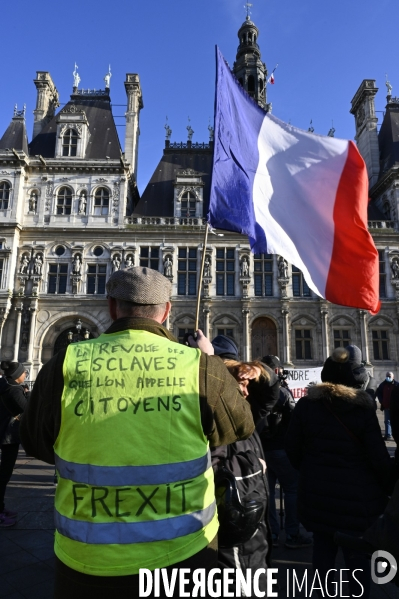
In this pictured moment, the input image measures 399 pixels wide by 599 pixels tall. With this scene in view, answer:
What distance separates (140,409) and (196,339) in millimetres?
1302

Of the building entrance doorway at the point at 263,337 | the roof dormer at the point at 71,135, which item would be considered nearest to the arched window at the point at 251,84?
the roof dormer at the point at 71,135

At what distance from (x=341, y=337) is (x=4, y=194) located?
2411 cm

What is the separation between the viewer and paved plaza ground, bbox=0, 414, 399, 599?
4070mm

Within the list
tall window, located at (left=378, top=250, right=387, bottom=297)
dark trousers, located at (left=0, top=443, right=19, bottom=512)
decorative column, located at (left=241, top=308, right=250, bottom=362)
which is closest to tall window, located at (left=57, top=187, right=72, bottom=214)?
decorative column, located at (left=241, top=308, right=250, bottom=362)

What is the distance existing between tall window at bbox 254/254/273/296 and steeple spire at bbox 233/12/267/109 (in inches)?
548

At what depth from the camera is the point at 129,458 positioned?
1897 millimetres

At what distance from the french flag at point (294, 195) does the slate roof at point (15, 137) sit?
2649 centimetres

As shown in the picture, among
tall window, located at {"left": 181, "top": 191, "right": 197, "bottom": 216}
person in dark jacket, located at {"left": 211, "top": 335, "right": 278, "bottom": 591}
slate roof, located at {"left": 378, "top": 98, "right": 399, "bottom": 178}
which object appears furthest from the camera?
slate roof, located at {"left": 378, "top": 98, "right": 399, "bottom": 178}

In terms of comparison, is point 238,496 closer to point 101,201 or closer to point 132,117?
point 101,201

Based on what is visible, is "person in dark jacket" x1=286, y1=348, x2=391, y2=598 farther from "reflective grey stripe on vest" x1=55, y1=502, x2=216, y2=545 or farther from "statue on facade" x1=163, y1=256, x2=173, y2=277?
"statue on facade" x1=163, y1=256, x2=173, y2=277

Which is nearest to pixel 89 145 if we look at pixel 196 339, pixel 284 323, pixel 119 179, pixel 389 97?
pixel 119 179

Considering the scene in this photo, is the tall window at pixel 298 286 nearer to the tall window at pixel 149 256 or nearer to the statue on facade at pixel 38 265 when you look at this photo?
the tall window at pixel 149 256

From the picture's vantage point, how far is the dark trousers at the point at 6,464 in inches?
234

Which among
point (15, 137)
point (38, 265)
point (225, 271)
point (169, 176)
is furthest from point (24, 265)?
point (225, 271)
